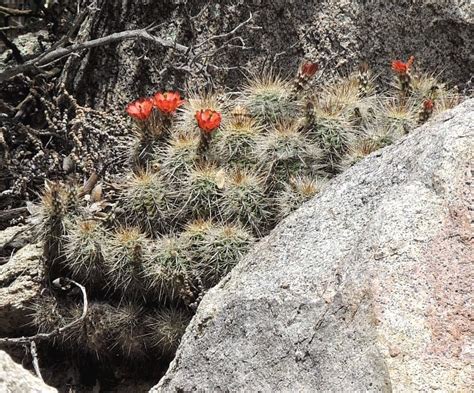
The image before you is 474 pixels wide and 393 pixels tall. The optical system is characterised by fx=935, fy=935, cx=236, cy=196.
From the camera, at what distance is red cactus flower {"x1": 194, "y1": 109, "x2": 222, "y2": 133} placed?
3.97m

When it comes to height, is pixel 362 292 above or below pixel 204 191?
above

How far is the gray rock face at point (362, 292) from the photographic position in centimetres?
247

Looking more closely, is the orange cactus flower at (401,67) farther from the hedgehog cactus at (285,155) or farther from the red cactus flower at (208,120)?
the red cactus flower at (208,120)

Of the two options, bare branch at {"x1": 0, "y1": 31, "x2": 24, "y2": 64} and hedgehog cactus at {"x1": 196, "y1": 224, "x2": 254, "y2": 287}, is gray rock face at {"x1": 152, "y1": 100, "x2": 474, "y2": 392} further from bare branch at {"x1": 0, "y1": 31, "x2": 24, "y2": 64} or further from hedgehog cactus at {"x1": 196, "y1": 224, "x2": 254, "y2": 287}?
bare branch at {"x1": 0, "y1": 31, "x2": 24, "y2": 64}

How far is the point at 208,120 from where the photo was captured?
397 cm

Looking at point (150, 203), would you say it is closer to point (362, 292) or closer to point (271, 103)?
point (271, 103)

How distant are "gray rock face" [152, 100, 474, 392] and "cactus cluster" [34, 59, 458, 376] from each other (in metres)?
0.63

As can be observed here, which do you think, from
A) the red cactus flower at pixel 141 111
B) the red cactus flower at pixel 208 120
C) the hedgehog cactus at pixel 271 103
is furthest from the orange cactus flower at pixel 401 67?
the red cactus flower at pixel 141 111

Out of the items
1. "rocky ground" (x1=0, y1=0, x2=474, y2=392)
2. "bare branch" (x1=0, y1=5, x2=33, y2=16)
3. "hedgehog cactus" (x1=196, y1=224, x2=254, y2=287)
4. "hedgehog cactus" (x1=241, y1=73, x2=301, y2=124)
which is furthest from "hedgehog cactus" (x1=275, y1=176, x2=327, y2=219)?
"bare branch" (x1=0, y1=5, x2=33, y2=16)

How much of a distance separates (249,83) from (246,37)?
0.29 metres

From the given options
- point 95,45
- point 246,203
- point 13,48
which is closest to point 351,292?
point 246,203

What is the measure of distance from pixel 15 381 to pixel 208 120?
203 cm

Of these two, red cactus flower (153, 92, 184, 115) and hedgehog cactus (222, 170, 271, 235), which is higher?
red cactus flower (153, 92, 184, 115)

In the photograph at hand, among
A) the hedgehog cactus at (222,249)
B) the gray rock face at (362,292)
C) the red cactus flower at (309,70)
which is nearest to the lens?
the gray rock face at (362,292)
